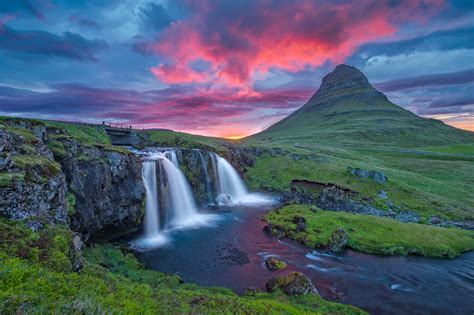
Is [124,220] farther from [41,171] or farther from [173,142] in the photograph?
[173,142]

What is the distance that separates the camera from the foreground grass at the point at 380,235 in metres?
27.8

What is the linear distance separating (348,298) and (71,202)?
2434 cm

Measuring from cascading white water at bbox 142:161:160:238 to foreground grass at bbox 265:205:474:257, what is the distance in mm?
16471

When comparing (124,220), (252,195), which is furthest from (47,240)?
(252,195)

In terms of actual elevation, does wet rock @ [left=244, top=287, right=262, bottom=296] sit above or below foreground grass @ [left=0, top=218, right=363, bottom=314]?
below

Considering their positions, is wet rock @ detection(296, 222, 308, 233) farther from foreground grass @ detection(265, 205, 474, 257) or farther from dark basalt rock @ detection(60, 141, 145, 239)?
dark basalt rock @ detection(60, 141, 145, 239)

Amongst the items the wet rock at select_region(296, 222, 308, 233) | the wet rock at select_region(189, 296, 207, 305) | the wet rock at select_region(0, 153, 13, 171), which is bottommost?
the wet rock at select_region(296, 222, 308, 233)

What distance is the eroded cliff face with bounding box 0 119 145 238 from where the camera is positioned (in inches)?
554

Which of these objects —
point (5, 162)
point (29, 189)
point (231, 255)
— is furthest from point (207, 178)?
point (5, 162)

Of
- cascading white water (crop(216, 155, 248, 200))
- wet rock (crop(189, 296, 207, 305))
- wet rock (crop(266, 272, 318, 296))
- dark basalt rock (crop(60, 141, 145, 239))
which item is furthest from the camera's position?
cascading white water (crop(216, 155, 248, 200))

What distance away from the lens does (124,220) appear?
29.6 m

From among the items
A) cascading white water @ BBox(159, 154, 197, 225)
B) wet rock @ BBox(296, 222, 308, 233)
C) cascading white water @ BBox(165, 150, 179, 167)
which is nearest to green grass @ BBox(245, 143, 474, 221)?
cascading white water @ BBox(159, 154, 197, 225)

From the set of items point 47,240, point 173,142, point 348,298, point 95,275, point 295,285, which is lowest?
point 348,298

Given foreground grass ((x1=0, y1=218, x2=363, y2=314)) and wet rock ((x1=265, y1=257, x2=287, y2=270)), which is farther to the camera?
wet rock ((x1=265, y1=257, x2=287, y2=270))
